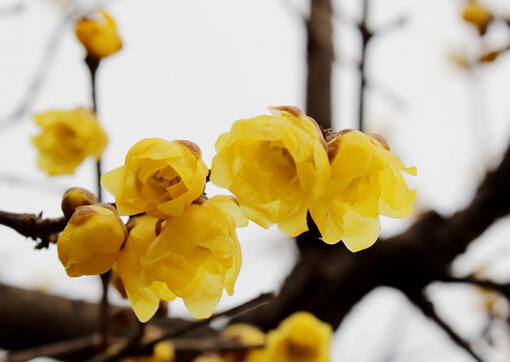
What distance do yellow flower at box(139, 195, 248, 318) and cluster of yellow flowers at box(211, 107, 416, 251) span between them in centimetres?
5

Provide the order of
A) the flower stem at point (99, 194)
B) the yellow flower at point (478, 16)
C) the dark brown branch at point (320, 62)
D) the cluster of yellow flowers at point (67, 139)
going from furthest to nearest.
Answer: the yellow flower at point (478, 16) → the dark brown branch at point (320, 62) → the cluster of yellow flowers at point (67, 139) → the flower stem at point (99, 194)

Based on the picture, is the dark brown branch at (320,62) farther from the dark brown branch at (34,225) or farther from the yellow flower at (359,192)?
the dark brown branch at (34,225)

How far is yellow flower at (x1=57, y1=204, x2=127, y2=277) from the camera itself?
549 millimetres

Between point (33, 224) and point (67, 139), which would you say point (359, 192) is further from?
point (67, 139)

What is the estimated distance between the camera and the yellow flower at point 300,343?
52.6 inches

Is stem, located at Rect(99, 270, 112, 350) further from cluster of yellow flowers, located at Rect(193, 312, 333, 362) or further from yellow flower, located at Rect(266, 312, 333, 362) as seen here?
yellow flower, located at Rect(266, 312, 333, 362)

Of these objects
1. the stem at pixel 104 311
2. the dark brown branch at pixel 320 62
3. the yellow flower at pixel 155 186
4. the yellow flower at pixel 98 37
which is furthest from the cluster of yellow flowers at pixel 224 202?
the dark brown branch at pixel 320 62

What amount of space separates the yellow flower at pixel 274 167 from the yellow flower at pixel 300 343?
880 millimetres

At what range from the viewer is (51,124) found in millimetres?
1665

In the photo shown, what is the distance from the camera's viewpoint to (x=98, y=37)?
1.15 meters

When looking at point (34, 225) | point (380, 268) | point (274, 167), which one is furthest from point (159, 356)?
point (380, 268)

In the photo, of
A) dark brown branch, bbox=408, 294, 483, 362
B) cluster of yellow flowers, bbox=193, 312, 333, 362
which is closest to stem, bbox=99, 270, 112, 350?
cluster of yellow flowers, bbox=193, 312, 333, 362

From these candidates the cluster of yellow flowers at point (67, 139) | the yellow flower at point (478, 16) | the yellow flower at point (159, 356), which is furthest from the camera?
the yellow flower at point (478, 16)

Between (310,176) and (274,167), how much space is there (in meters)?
0.08
